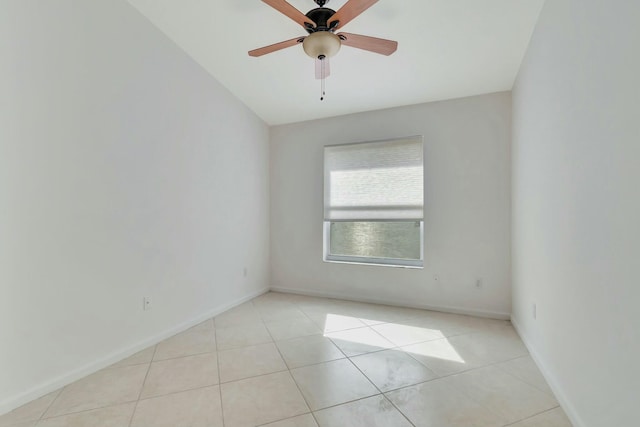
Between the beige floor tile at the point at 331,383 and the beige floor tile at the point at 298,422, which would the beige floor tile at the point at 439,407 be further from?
the beige floor tile at the point at 298,422

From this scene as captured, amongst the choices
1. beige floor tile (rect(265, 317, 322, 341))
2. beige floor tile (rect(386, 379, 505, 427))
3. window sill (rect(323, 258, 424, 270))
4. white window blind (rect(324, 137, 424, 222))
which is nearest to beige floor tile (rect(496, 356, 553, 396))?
beige floor tile (rect(386, 379, 505, 427))

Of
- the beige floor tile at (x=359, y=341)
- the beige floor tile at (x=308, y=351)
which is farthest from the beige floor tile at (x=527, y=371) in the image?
the beige floor tile at (x=308, y=351)

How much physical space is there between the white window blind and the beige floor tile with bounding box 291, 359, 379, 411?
77.7 inches

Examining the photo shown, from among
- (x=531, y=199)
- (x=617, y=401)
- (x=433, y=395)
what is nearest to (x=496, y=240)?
(x=531, y=199)

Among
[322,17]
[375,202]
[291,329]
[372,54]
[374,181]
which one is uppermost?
[372,54]

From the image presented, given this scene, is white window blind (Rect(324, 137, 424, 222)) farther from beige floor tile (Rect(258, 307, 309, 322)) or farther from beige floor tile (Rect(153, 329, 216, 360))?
beige floor tile (Rect(153, 329, 216, 360))

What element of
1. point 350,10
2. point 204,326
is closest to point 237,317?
point 204,326

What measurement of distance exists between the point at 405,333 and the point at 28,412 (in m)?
2.67

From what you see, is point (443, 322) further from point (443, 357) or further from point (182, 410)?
point (182, 410)

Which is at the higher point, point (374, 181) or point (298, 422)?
point (374, 181)

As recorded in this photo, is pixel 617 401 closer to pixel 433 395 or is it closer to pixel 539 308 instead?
pixel 433 395

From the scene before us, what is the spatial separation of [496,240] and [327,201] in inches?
80.3

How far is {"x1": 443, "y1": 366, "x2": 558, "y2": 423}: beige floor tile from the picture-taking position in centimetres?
163

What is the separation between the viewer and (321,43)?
2027mm
